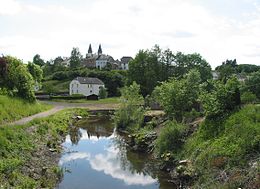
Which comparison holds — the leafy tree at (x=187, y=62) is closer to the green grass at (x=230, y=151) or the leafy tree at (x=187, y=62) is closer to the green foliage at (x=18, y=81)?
the green foliage at (x=18, y=81)

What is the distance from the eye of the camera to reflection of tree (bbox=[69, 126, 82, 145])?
39263 millimetres

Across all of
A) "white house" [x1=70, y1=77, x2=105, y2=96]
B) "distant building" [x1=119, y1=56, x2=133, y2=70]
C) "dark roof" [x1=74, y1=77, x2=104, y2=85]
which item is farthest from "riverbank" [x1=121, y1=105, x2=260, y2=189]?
"distant building" [x1=119, y1=56, x2=133, y2=70]

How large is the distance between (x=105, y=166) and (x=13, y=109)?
14.0 meters

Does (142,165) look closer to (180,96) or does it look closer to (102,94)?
(180,96)

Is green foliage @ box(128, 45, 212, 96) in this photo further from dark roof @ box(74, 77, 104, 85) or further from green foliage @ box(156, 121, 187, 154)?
green foliage @ box(156, 121, 187, 154)

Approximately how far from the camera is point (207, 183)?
59.4 feet

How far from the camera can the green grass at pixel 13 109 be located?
3275cm

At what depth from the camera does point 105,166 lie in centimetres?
2798

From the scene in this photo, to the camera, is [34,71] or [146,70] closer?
[34,71]

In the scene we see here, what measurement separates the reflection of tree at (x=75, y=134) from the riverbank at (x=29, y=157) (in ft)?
17.3

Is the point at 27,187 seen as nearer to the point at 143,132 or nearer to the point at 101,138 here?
the point at 143,132

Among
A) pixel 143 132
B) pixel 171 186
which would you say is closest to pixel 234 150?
pixel 171 186

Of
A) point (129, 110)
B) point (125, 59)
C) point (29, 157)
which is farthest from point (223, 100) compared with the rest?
point (125, 59)

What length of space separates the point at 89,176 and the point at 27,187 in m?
7.32
